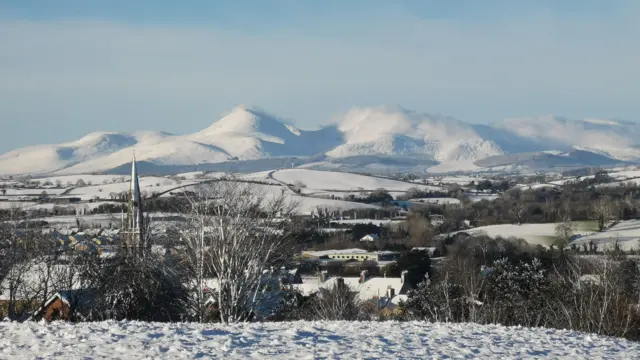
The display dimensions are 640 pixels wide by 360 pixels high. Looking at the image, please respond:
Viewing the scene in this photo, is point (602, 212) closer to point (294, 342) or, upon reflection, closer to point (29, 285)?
point (29, 285)

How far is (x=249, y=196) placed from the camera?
1119 inches

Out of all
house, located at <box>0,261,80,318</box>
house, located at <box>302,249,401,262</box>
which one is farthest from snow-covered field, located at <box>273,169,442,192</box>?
house, located at <box>0,261,80,318</box>

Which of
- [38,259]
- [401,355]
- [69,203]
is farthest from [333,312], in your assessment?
[69,203]

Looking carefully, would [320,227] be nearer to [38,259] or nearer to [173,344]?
[38,259]

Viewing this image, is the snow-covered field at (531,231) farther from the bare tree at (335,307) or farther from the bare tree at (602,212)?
the bare tree at (335,307)

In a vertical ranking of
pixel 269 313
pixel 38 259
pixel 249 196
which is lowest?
pixel 269 313

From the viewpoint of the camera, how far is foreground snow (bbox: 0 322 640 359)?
13820 millimetres

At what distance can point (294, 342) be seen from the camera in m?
15.2

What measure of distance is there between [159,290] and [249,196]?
184 inches

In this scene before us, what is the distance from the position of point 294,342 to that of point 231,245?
10.7 metres

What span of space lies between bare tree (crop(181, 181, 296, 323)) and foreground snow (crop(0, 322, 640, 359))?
7113mm

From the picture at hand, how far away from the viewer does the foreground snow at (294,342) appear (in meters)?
13.8

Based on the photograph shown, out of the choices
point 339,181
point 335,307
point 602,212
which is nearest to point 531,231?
point 602,212

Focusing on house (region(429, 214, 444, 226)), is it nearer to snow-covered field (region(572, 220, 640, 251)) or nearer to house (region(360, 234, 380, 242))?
house (region(360, 234, 380, 242))
